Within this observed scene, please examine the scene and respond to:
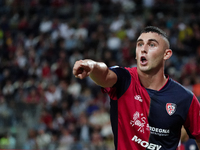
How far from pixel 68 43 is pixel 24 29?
106 inches

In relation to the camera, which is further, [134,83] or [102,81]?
[134,83]

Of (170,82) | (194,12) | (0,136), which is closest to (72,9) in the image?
(194,12)

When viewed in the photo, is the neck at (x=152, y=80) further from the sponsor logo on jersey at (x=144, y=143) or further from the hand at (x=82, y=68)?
the hand at (x=82, y=68)

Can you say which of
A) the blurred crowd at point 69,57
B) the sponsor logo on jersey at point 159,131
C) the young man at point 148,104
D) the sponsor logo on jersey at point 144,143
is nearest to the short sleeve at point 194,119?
the young man at point 148,104

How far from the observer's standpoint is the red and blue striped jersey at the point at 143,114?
3.16m

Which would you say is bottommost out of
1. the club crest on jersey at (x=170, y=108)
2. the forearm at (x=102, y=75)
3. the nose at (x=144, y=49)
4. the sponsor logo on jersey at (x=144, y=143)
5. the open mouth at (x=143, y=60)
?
the sponsor logo on jersey at (x=144, y=143)

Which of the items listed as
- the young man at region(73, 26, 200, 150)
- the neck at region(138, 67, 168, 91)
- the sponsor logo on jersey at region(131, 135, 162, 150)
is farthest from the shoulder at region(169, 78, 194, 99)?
the sponsor logo on jersey at region(131, 135, 162, 150)

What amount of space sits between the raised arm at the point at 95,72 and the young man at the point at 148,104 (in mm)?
70

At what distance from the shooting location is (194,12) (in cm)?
1316

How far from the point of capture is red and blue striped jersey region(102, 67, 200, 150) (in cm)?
316

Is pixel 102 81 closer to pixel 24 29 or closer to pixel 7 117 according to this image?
pixel 7 117

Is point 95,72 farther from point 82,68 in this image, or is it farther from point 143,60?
point 143,60

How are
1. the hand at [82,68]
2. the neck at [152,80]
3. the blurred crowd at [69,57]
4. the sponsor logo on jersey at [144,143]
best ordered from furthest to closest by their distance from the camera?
1. the blurred crowd at [69,57]
2. the neck at [152,80]
3. the sponsor logo on jersey at [144,143]
4. the hand at [82,68]

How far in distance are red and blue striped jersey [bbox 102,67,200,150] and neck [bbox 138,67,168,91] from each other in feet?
0.16
